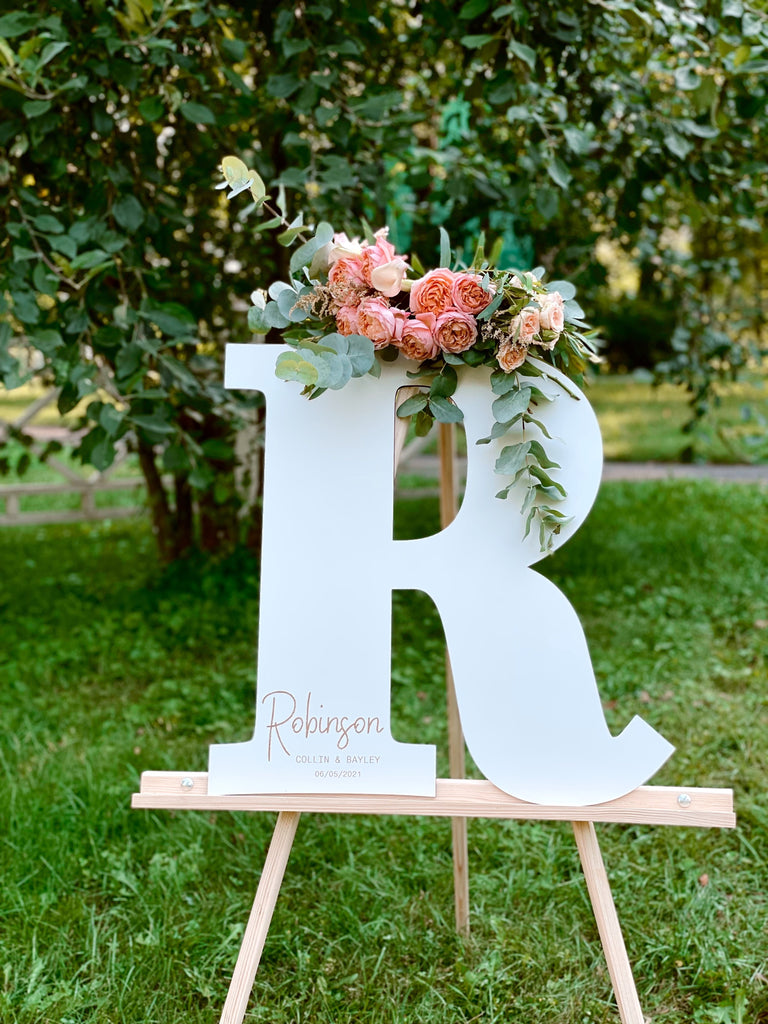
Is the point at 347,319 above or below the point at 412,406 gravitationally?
above

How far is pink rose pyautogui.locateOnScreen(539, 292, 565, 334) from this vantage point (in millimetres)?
1428

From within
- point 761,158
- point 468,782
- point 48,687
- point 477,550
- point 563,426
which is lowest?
point 48,687

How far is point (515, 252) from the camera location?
191 inches

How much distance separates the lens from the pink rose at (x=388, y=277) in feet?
4.85

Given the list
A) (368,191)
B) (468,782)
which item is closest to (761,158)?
(368,191)

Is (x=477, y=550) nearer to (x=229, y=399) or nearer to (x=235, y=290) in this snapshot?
(x=229, y=399)

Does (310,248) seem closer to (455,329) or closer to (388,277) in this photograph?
(388,277)

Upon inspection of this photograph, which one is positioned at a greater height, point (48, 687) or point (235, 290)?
point (235, 290)

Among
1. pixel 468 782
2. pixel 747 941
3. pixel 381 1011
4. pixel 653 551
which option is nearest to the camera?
pixel 468 782

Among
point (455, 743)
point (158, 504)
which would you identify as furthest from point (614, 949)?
point (158, 504)

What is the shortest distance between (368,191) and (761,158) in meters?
1.84

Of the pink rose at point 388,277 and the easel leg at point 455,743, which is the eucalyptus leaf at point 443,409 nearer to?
the pink rose at point 388,277

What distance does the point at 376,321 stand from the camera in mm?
1461

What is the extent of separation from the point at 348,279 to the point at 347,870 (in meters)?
1.50
